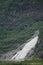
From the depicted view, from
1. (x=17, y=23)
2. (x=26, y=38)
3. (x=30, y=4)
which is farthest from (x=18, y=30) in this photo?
(x=30, y=4)

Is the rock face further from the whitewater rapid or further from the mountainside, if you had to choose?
the mountainside

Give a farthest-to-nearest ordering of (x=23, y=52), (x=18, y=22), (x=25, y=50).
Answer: (x=18, y=22) < (x=25, y=50) < (x=23, y=52)

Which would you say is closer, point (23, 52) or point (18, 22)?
point (23, 52)

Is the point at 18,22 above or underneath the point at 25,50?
above

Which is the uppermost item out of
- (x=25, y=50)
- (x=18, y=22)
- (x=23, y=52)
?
(x=18, y=22)

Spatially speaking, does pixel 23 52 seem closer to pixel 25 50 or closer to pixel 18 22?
pixel 25 50

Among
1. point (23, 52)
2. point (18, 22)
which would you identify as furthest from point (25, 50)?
point (18, 22)
